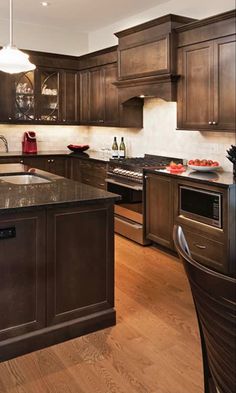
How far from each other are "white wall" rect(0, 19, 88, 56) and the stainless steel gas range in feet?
8.09

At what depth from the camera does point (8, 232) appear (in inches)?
97.2

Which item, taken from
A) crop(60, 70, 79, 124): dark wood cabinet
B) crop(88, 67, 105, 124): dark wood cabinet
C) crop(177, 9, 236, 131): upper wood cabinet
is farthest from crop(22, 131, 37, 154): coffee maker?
crop(177, 9, 236, 131): upper wood cabinet

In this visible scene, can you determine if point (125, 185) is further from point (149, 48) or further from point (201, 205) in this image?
point (149, 48)

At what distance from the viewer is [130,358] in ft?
8.33

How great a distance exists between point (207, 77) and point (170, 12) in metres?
1.44

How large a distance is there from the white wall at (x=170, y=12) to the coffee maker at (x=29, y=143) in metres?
1.82

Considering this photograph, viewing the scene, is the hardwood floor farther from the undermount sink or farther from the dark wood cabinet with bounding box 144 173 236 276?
the undermount sink

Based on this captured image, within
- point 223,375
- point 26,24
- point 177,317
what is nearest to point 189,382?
point 177,317

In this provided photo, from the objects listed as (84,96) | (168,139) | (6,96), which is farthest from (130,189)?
(6,96)

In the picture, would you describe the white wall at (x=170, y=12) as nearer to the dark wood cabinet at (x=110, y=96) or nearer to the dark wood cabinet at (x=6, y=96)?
the dark wood cabinet at (x=110, y=96)

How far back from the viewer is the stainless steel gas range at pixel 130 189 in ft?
15.8

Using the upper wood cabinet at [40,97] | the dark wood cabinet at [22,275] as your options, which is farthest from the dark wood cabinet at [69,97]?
the dark wood cabinet at [22,275]

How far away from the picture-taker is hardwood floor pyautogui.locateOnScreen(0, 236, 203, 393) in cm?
227

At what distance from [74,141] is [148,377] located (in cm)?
529
